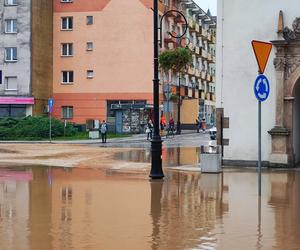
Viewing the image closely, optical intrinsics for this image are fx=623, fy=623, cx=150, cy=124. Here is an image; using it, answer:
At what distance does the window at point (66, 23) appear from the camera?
218ft

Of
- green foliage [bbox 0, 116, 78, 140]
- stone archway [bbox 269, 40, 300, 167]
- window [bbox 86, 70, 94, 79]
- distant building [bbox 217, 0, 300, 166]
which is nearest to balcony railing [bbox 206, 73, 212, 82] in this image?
window [bbox 86, 70, 94, 79]

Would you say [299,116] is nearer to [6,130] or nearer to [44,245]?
[44,245]

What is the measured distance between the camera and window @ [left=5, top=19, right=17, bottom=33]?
206ft

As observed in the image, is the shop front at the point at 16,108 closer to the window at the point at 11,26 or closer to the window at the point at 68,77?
the window at the point at 68,77

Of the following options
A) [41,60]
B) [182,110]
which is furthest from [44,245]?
[182,110]

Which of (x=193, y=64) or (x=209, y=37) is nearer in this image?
(x=193, y=64)

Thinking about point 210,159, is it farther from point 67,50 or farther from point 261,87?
point 67,50

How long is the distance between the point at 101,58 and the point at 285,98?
146 ft

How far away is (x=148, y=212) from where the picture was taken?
1178cm

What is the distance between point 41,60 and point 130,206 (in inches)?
2094

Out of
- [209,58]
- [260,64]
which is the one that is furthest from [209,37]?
[260,64]

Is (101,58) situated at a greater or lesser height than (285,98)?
greater

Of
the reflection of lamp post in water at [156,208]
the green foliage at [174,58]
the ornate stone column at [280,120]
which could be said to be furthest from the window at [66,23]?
the reflection of lamp post in water at [156,208]

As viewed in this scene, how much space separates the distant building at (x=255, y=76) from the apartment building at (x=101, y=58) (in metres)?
38.5
